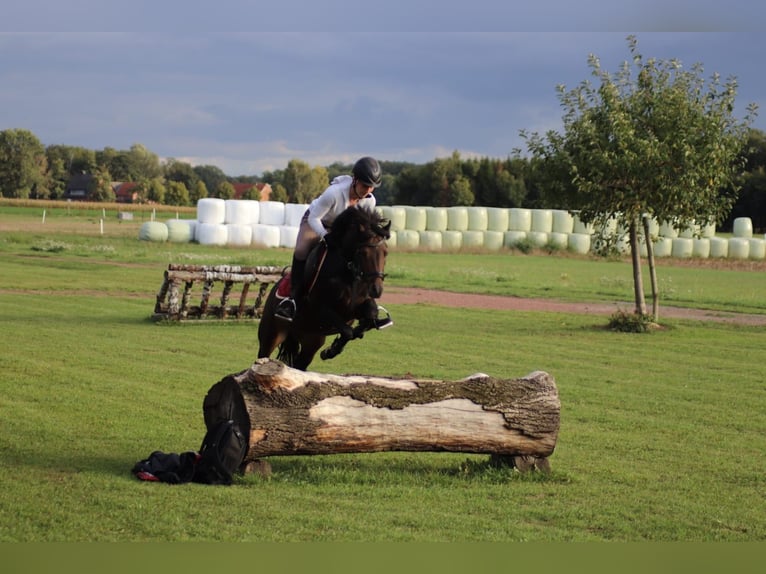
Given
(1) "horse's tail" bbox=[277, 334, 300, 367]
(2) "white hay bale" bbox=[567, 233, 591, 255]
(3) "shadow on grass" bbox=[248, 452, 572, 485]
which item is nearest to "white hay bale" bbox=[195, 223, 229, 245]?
(2) "white hay bale" bbox=[567, 233, 591, 255]

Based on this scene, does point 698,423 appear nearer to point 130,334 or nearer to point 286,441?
point 286,441

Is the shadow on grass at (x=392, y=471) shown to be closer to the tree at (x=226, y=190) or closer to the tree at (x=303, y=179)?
the tree at (x=303, y=179)

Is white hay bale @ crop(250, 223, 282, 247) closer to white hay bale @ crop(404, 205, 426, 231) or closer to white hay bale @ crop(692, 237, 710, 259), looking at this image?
white hay bale @ crop(404, 205, 426, 231)

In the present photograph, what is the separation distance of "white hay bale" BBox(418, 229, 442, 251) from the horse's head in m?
42.7

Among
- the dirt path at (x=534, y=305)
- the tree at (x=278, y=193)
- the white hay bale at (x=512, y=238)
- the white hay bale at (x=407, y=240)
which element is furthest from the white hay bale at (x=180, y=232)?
the tree at (x=278, y=193)

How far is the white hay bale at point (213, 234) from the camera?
4684cm

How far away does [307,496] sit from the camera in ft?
25.3

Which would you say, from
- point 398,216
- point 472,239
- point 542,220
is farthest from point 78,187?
point 542,220

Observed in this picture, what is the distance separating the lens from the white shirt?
32.9 ft

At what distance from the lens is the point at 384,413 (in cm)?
828

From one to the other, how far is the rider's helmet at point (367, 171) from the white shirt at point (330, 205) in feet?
0.71

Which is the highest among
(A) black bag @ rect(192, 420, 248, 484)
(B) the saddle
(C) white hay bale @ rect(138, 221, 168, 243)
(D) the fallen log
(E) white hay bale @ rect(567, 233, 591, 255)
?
(E) white hay bale @ rect(567, 233, 591, 255)

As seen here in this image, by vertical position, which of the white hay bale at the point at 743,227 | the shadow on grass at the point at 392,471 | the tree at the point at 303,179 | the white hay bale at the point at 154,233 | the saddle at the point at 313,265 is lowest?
the shadow on grass at the point at 392,471

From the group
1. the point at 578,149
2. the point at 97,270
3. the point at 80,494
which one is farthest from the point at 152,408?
the point at 97,270
